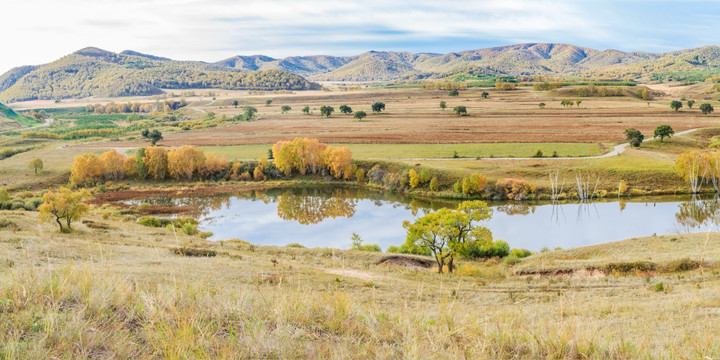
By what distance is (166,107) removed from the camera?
18225cm

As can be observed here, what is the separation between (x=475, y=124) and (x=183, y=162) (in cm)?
6689

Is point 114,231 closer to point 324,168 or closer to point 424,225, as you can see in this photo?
point 424,225

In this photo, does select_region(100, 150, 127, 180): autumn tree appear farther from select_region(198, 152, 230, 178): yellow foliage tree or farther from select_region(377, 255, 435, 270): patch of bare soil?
select_region(377, 255, 435, 270): patch of bare soil

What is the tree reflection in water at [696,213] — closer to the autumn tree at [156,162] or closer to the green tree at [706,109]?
the green tree at [706,109]

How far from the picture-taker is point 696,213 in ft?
150

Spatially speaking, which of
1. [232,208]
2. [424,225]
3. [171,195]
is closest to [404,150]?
[232,208]

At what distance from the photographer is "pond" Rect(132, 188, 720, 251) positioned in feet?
135

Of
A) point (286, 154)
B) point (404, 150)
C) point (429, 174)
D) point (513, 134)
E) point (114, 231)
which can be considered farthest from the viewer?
point (513, 134)

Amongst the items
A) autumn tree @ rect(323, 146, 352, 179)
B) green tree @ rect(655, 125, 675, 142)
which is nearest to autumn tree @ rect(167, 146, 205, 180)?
autumn tree @ rect(323, 146, 352, 179)

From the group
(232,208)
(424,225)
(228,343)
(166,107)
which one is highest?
(166,107)

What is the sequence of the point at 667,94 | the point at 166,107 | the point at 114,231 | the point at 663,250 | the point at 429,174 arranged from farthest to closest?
the point at 166,107, the point at 667,94, the point at 429,174, the point at 114,231, the point at 663,250

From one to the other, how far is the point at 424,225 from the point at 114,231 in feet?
81.2

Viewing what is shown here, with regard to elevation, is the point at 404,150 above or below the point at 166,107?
below

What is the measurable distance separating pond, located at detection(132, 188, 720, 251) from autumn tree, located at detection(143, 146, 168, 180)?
11.1 meters
